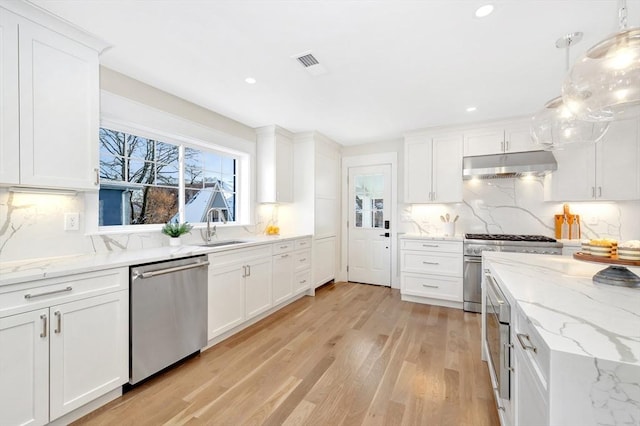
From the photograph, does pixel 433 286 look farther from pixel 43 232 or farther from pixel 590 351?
pixel 43 232

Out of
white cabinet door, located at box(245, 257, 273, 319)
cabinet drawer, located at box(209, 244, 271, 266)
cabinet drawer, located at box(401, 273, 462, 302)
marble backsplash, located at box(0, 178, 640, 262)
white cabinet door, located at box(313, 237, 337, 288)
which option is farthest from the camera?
white cabinet door, located at box(313, 237, 337, 288)

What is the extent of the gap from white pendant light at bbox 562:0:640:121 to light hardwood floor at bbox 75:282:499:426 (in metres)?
1.86

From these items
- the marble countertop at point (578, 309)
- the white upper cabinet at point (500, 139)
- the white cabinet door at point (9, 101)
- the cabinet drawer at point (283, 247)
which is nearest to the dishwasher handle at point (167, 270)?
the white cabinet door at point (9, 101)

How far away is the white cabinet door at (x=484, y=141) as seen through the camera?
3.55 meters

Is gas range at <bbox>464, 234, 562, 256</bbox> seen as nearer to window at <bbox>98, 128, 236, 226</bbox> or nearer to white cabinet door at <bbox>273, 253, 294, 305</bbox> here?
white cabinet door at <bbox>273, 253, 294, 305</bbox>

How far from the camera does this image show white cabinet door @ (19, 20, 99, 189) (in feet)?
5.42

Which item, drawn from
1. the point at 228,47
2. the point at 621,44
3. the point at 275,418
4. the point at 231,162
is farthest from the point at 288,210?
the point at 621,44

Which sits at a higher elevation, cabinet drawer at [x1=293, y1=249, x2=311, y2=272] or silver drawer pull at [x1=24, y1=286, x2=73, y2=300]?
silver drawer pull at [x1=24, y1=286, x2=73, y2=300]

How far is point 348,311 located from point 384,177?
2396 mm

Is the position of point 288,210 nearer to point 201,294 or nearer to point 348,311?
point 348,311

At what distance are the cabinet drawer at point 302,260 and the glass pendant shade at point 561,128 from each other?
291 centimetres

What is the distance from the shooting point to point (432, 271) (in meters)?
3.68

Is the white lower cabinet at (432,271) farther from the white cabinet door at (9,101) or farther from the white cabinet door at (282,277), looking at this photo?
the white cabinet door at (9,101)

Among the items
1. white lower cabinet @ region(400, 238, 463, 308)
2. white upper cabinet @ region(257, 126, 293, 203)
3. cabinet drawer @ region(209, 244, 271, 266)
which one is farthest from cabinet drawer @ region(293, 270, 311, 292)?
white lower cabinet @ region(400, 238, 463, 308)
